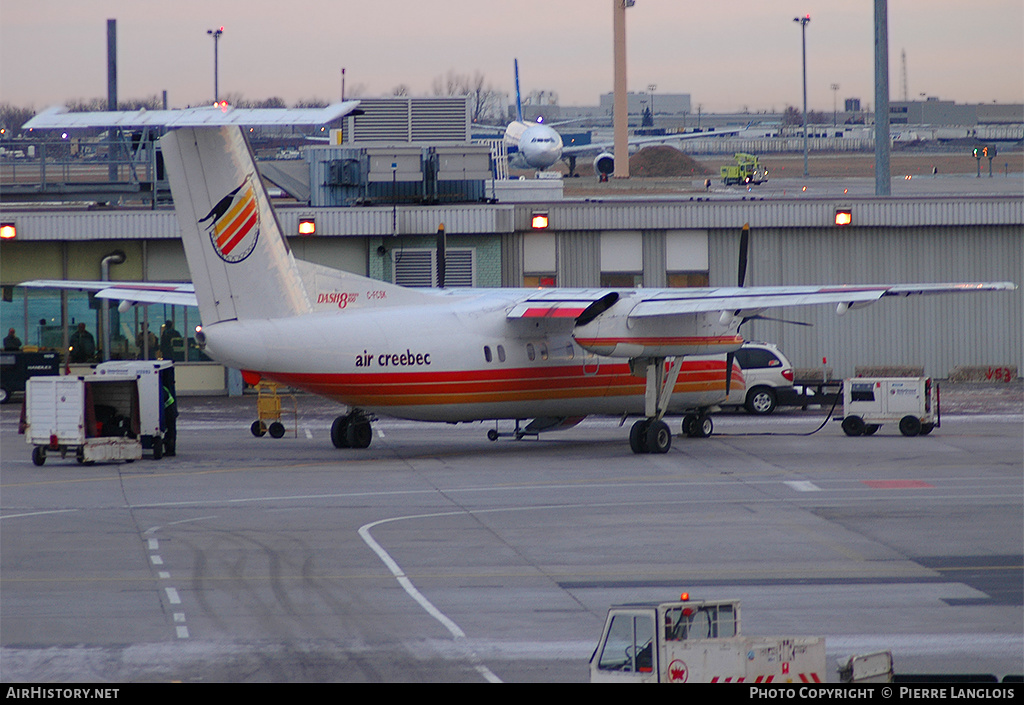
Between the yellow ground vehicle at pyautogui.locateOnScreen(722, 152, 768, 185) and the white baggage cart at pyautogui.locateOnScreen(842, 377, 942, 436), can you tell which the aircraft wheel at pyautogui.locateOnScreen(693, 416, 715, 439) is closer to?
the white baggage cart at pyautogui.locateOnScreen(842, 377, 942, 436)

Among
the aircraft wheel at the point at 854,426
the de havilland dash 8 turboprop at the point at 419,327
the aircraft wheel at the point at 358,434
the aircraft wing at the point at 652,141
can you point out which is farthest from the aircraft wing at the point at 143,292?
the aircraft wing at the point at 652,141

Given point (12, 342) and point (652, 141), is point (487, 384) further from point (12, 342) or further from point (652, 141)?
point (652, 141)

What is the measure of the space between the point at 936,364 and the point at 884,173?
770 centimetres

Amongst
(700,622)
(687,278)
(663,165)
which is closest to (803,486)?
(700,622)

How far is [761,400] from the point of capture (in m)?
35.5

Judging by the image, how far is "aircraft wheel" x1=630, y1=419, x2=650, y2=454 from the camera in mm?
27016

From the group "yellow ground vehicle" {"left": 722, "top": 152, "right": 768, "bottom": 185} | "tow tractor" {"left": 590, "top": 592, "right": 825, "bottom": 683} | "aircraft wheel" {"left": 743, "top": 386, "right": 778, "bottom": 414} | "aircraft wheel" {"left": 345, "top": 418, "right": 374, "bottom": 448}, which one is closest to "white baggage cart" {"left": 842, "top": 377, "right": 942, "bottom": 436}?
"aircraft wheel" {"left": 743, "top": 386, "right": 778, "bottom": 414}

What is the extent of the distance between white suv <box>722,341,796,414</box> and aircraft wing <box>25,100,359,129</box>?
17166 mm

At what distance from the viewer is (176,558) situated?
55.3 ft

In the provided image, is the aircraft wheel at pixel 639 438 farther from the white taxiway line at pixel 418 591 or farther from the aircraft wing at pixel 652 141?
the aircraft wing at pixel 652 141

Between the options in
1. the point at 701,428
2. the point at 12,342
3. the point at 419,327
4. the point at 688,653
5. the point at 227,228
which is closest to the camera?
the point at 688,653

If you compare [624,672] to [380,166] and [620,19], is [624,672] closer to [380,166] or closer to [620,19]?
[380,166]

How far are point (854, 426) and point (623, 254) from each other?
13304 mm

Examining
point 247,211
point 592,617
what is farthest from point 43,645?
point 247,211
